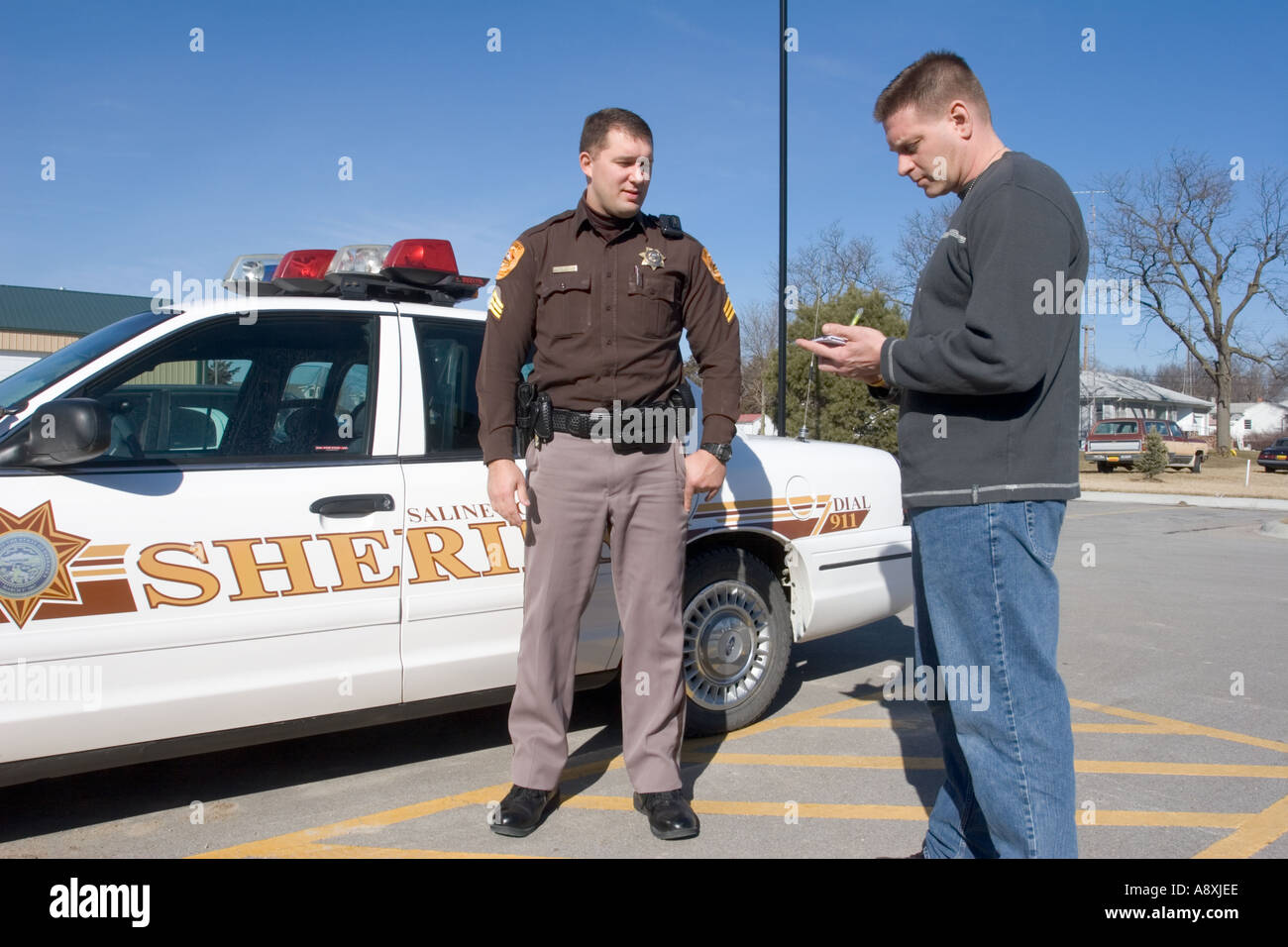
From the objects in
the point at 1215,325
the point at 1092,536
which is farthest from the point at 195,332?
the point at 1215,325

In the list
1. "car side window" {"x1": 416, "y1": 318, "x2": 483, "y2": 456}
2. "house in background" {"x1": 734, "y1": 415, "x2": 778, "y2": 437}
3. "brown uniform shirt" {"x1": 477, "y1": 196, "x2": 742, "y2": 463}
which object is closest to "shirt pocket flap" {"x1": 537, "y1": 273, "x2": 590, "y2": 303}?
"brown uniform shirt" {"x1": 477, "y1": 196, "x2": 742, "y2": 463}

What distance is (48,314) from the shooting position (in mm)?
45750

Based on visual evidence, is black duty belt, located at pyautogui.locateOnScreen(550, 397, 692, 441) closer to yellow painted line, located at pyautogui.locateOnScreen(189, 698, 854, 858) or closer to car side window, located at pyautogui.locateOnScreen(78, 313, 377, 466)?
car side window, located at pyautogui.locateOnScreen(78, 313, 377, 466)

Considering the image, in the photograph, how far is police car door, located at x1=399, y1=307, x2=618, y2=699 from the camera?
3398 millimetres

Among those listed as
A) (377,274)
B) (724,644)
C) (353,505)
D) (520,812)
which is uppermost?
(377,274)

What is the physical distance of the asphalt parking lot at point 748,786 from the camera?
10.4 ft

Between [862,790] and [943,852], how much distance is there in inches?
39.5

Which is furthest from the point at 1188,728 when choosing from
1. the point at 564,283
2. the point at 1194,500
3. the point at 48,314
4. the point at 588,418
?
the point at 48,314

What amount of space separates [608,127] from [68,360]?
5.99 feet

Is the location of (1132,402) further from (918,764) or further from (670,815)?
(670,815)

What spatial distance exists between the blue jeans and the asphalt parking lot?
20.6 inches

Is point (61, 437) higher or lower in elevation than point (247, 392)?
lower

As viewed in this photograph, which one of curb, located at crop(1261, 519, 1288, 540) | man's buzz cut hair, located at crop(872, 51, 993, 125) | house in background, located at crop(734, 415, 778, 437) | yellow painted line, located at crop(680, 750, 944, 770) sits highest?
man's buzz cut hair, located at crop(872, 51, 993, 125)
